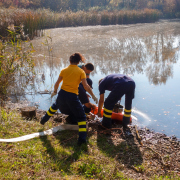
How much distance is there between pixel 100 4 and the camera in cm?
4128

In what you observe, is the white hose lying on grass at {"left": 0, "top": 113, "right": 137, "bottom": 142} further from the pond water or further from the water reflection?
the water reflection

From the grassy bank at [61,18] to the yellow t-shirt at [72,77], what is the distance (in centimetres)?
1020

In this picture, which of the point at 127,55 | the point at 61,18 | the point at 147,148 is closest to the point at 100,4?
the point at 61,18

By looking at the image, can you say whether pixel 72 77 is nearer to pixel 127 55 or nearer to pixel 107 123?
pixel 107 123

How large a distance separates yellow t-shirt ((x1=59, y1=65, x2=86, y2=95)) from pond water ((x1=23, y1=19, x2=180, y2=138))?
1.99 metres

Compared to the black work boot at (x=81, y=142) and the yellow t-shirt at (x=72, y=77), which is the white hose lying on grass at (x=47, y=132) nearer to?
the black work boot at (x=81, y=142)

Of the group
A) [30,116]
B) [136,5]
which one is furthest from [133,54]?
[136,5]

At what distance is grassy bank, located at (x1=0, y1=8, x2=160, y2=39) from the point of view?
43.4ft

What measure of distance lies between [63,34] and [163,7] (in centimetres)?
2319

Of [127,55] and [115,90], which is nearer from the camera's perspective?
[115,90]

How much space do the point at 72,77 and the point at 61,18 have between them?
17774 mm

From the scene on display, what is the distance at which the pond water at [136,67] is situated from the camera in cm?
538

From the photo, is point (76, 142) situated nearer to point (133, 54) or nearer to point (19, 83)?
point (19, 83)

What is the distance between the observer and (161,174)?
122 inches
